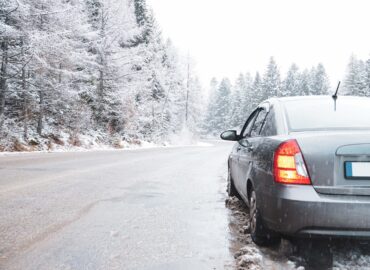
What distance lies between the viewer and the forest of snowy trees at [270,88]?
64938mm

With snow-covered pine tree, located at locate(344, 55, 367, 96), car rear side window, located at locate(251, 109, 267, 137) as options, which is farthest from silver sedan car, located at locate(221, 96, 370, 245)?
snow-covered pine tree, located at locate(344, 55, 367, 96)

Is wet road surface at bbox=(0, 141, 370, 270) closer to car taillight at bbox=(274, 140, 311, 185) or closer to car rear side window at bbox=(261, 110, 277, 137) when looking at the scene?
car taillight at bbox=(274, 140, 311, 185)

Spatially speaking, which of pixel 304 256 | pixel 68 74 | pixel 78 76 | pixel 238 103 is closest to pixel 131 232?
pixel 304 256

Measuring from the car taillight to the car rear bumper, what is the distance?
6cm

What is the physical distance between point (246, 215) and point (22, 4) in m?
16.3

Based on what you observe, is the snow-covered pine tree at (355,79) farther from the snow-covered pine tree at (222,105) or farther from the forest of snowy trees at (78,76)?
the forest of snowy trees at (78,76)

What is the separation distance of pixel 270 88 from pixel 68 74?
2209 inches

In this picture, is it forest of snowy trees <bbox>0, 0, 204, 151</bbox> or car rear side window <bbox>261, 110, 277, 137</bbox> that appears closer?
car rear side window <bbox>261, 110, 277, 137</bbox>

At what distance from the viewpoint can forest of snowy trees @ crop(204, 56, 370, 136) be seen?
6494 cm

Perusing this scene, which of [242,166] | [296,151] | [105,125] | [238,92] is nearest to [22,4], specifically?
[105,125]

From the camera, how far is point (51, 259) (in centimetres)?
334

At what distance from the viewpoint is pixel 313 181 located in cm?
308

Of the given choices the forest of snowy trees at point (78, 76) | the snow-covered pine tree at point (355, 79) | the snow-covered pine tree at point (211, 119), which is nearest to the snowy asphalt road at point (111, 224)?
the forest of snowy trees at point (78, 76)

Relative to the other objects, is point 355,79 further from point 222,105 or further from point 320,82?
point 222,105
